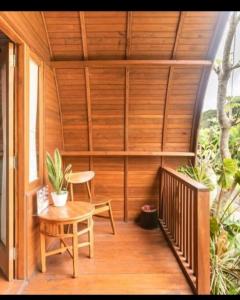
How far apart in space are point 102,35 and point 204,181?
2537mm

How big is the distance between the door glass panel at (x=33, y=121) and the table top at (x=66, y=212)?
1.30ft

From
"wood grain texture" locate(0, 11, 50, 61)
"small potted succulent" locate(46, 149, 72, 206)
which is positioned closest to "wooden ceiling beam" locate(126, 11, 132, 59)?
"wood grain texture" locate(0, 11, 50, 61)

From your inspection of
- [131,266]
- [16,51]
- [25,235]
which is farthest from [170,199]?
[16,51]

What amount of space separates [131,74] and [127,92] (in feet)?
0.85

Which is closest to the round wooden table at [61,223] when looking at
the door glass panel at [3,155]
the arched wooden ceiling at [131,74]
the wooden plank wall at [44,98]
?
the wooden plank wall at [44,98]

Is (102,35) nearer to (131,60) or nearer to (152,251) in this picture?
(131,60)

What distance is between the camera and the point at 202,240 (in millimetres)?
2312

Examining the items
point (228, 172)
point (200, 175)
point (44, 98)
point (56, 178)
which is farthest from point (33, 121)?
point (228, 172)

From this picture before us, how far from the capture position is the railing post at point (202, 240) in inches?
89.9

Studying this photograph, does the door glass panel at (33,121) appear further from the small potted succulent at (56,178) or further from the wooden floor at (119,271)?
the wooden floor at (119,271)

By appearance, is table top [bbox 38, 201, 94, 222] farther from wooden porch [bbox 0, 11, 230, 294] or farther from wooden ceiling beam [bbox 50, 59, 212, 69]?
wooden ceiling beam [bbox 50, 59, 212, 69]

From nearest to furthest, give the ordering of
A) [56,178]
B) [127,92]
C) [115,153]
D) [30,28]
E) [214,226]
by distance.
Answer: [30,28] → [56,178] → [214,226] → [127,92] → [115,153]

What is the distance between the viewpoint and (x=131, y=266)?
2.77 meters

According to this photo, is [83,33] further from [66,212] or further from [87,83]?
[66,212]
